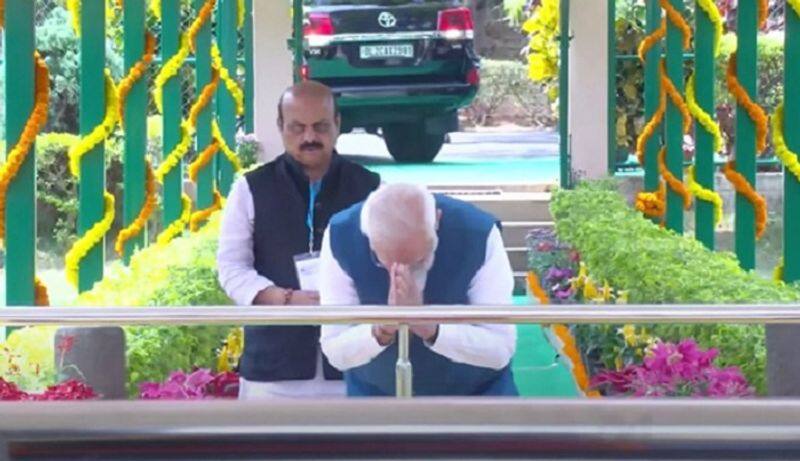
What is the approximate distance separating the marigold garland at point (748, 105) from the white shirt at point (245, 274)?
11.8ft

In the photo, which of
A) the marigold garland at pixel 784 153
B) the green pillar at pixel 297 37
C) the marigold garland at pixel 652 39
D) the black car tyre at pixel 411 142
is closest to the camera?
the marigold garland at pixel 784 153

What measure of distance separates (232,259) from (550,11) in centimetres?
926

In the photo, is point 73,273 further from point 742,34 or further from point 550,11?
point 550,11

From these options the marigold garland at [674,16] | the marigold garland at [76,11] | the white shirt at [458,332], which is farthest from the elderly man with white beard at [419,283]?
the marigold garland at [674,16]

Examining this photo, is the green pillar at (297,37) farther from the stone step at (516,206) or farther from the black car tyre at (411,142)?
the black car tyre at (411,142)

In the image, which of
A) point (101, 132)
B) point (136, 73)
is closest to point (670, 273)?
point (101, 132)

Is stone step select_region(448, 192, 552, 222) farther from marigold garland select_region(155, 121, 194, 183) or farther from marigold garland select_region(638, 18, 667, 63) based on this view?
marigold garland select_region(155, 121, 194, 183)

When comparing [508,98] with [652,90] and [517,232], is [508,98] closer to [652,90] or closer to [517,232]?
[517,232]

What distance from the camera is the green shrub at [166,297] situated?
5.26 m

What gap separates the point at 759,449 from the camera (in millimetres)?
2055

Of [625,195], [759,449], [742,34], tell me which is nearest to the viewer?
[759,449]

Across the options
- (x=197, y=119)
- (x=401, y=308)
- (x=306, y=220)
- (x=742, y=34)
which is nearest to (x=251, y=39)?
(x=197, y=119)

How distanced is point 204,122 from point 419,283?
5979mm

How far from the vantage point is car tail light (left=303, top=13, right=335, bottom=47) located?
15820mm
